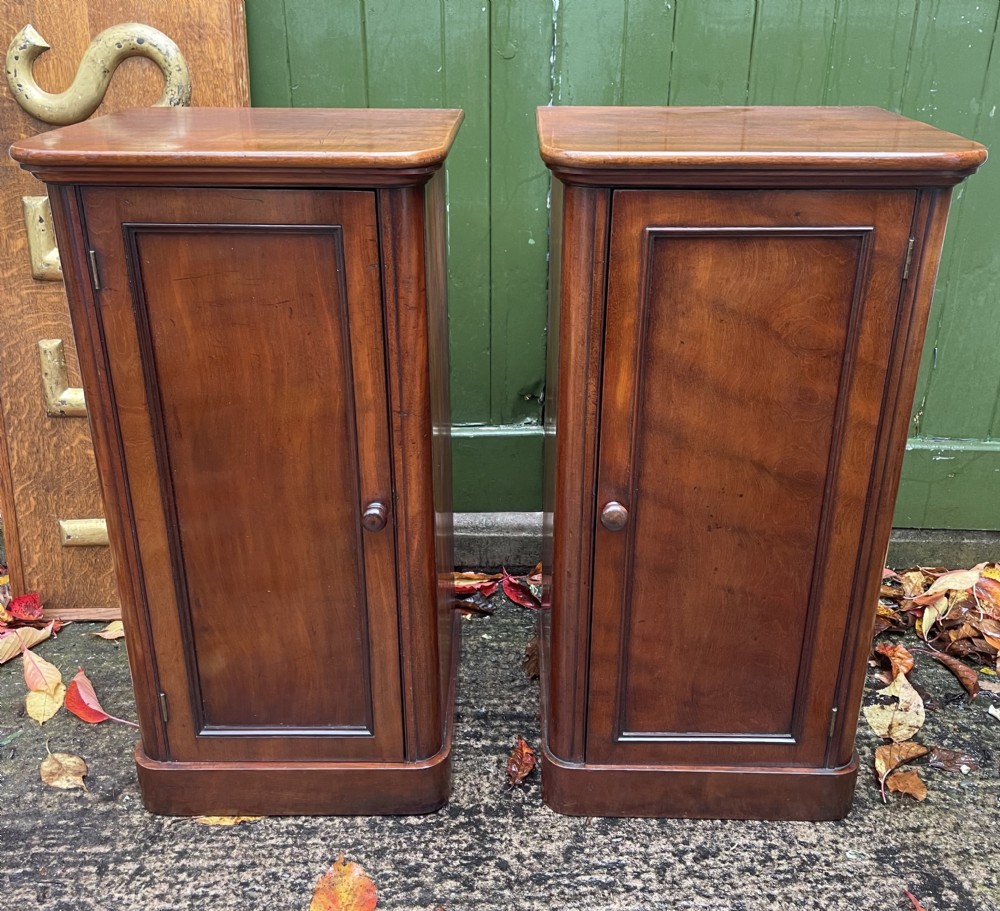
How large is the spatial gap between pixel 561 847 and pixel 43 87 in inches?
80.5

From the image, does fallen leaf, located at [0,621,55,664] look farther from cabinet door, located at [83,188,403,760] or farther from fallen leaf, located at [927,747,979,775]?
fallen leaf, located at [927,747,979,775]

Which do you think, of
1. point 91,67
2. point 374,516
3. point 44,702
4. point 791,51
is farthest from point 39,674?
point 791,51

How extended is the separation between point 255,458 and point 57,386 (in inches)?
38.6

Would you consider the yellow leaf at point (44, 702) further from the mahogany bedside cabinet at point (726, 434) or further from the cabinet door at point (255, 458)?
the mahogany bedside cabinet at point (726, 434)

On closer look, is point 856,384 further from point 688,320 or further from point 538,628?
point 538,628

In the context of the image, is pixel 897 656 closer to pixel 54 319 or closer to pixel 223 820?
pixel 223 820

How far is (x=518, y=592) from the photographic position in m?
2.69

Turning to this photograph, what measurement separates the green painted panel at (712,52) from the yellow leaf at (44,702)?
2.09 m

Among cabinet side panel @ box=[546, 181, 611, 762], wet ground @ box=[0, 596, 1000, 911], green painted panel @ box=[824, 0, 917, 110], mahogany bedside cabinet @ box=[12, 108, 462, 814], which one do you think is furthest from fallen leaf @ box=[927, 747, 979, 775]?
green painted panel @ box=[824, 0, 917, 110]

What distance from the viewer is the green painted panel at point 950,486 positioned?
2.65 metres

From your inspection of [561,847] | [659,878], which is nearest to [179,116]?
[561,847]

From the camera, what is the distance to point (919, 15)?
2279 millimetres

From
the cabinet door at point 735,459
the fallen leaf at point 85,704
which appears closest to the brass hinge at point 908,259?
the cabinet door at point 735,459

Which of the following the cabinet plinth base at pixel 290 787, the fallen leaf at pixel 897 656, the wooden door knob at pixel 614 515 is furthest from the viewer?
the fallen leaf at pixel 897 656
